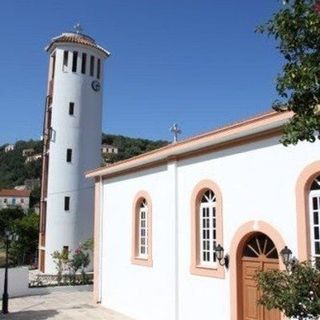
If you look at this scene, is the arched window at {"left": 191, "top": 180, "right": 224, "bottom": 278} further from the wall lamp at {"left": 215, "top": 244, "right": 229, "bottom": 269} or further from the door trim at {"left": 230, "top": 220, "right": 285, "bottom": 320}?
the door trim at {"left": 230, "top": 220, "right": 285, "bottom": 320}

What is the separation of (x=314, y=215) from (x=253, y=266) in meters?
2.36

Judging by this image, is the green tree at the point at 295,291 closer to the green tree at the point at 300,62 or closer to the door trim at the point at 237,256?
the green tree at the point at 300,62

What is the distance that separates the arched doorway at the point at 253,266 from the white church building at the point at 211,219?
0.02 m

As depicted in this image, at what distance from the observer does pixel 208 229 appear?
507 inches

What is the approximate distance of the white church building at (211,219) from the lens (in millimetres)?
10188

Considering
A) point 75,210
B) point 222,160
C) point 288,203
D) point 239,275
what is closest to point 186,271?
point 239,275

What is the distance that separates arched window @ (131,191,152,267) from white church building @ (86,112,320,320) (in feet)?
0.12

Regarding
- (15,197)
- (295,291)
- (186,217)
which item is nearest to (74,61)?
(186,217)

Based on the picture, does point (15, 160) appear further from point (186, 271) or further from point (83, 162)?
point (186, 271)

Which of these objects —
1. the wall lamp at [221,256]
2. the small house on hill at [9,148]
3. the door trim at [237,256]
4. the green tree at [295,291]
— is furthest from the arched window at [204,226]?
the small house on hill at [9,148]

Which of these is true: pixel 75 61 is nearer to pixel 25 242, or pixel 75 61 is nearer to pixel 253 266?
pixel 25 242

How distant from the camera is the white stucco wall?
34.3ft

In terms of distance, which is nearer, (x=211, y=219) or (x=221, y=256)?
(x=221, y=256)

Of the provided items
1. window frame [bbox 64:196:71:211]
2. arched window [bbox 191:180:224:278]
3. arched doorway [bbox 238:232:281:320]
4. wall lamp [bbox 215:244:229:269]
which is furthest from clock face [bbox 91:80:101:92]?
arched doorway [bbox 238:232:281:320]
